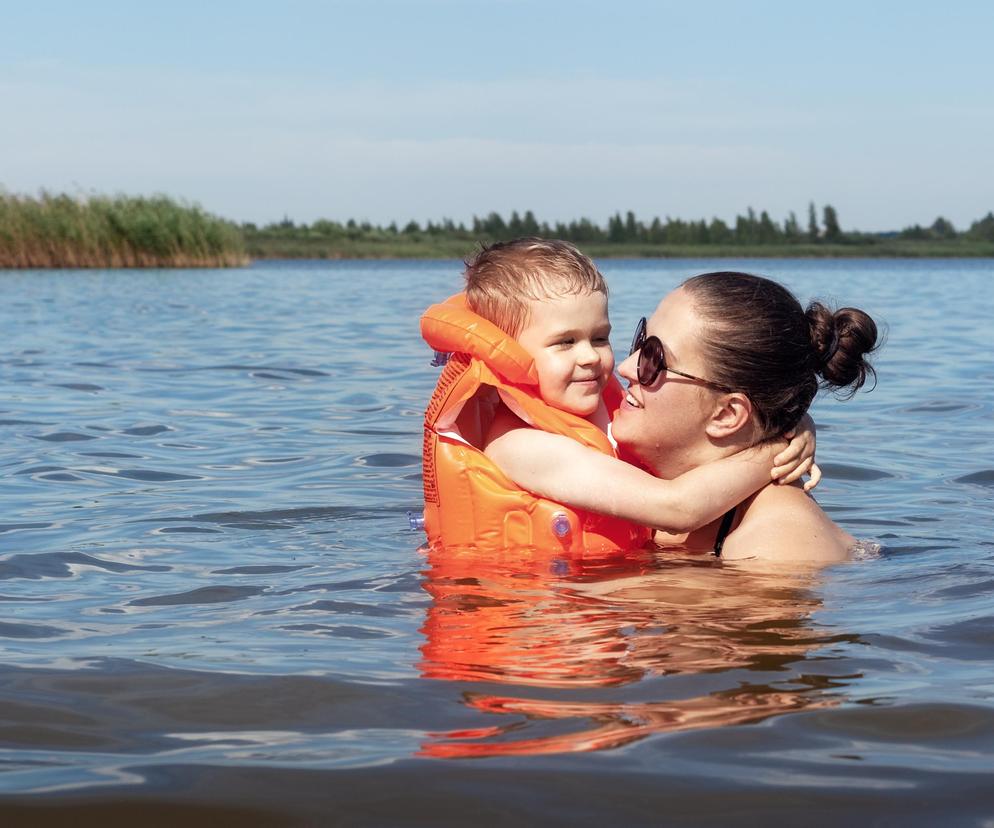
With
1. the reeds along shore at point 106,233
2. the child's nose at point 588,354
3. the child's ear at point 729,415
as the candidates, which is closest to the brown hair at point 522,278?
the child's nose at point 588,354

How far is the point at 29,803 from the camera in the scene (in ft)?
7.71

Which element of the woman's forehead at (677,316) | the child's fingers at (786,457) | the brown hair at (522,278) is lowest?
the child's fingers at (786,457)

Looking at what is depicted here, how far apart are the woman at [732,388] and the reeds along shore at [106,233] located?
3111cm

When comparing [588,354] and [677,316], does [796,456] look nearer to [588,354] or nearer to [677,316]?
[677,316]

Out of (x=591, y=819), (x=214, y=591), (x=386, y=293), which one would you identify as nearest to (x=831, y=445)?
(x=214, y=591)

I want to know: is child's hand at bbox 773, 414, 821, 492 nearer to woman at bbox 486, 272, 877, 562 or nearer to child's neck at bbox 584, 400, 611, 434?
woman at bbox 486, 272, 877, 562

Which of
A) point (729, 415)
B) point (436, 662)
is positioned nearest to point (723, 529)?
point (729, 415)

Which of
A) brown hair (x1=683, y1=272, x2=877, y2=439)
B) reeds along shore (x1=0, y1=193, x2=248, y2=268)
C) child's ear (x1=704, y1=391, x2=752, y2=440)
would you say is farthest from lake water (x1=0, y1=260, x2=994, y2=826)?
reeds along shore (x1=0, y1=193, x2=248, y2=268)

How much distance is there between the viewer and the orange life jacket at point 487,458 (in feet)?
13.8

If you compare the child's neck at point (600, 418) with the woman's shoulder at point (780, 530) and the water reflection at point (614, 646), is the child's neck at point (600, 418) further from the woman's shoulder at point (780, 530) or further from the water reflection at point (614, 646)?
the woman's shoulder at point (780, 530)

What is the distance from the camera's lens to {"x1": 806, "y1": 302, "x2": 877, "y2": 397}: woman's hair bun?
409cm

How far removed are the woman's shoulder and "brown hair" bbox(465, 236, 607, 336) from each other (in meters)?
0.84

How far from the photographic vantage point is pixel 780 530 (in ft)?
13.4

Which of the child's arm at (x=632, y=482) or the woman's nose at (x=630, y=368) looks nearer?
the child's arm at (x=632, y=482)
